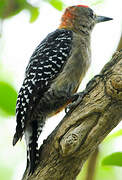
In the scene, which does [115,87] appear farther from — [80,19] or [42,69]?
[80,19]

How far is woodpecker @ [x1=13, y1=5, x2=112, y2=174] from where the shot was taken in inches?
157

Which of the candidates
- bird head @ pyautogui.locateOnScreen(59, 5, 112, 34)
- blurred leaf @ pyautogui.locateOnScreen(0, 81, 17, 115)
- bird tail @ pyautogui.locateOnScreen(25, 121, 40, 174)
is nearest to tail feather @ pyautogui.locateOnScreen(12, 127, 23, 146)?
bird tail @ pyautogui.locateOnScreen(25, 121, 40, 174)

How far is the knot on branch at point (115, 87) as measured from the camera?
2.89 meters

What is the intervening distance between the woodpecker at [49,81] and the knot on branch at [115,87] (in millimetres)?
1052

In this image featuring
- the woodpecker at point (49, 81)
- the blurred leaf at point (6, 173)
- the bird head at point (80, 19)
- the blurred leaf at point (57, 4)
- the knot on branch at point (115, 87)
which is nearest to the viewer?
the knot on branch at point (115, 87)

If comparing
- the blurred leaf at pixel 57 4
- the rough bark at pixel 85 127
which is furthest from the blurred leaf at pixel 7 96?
the blurred leaf at pixel 57 4

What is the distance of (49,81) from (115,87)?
1.64 m

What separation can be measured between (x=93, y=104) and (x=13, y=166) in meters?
3.79

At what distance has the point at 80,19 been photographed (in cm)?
591

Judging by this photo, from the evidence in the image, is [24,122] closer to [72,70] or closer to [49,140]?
[49,140]

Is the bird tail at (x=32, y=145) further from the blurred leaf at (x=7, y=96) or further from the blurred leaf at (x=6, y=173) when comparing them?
the blurred leaf at (x=6, y=173)

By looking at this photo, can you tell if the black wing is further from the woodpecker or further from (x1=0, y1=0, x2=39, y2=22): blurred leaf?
(x1=0, y1=0, x2=39, y2=22): blurred leaf

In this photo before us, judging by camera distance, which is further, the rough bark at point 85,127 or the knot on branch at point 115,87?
the rough bark at point 85,127

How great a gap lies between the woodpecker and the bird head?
0.77 feet
